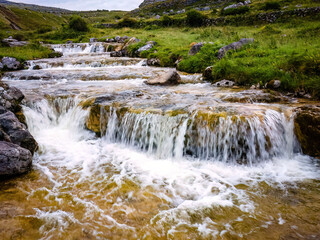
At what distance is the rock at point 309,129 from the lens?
5.20 m

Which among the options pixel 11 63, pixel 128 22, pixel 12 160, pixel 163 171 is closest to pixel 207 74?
pixel 163 171

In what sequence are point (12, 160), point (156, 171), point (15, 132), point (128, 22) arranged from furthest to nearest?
point (128, 22), point (15, 132), point (156, 171), point (12, 160)

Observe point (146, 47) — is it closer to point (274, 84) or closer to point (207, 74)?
point (207, 74)

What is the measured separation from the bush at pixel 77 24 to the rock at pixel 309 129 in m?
39.7

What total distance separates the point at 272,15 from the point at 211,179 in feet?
90.3

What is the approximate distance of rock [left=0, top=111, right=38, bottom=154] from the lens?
5.34 m

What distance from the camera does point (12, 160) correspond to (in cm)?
457

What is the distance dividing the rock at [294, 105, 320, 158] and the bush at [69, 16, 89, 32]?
130 ft

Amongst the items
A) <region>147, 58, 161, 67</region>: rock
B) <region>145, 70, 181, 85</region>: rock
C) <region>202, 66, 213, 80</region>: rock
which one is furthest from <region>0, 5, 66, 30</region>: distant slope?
<region>202, 66, 213, 80</region>: rock

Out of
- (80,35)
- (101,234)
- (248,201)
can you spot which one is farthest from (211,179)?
(80,35)

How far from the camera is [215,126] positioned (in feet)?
18.3

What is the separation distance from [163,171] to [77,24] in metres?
39.3

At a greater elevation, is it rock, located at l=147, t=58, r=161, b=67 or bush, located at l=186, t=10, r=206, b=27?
bush, located at l=186, t=10, r=206, b=27

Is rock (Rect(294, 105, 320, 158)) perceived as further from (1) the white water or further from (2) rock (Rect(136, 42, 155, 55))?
(2) rock (Rect(136, 42, 155, 55))
